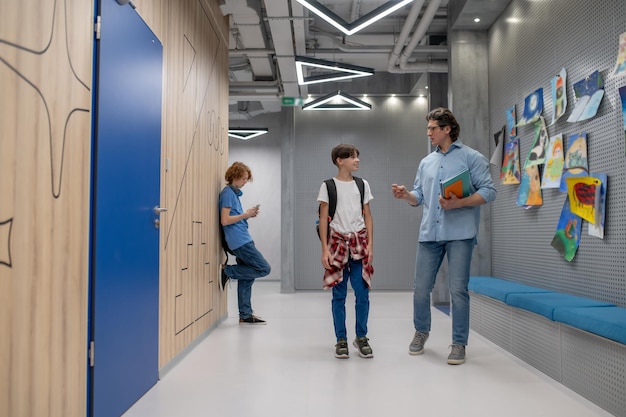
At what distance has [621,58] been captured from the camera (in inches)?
116

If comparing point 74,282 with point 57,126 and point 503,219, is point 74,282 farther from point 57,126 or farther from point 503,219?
point 503,219

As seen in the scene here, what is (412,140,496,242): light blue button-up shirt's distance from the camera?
3.45 m

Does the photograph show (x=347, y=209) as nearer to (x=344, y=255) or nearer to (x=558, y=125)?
(x=344, y=255)

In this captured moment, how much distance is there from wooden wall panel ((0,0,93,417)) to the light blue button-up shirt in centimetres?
235

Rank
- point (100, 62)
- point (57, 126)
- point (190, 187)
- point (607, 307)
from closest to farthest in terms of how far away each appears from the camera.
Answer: point (57, 126) < point (100, 62) < point (607, 307) < point (190, 187)

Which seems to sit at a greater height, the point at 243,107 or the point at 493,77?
the point at 243,107

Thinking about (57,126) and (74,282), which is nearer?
(57,126)

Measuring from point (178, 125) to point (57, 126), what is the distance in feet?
5.45

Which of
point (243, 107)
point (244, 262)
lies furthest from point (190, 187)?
point (243, 107)

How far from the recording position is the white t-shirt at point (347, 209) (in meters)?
3.59

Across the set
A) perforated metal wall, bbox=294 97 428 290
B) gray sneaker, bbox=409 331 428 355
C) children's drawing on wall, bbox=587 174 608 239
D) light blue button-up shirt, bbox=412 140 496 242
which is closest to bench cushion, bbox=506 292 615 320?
children's drawing on wall, bbox=587 174 608 239

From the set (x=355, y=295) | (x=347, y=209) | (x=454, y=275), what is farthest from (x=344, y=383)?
(x=347, y=209)

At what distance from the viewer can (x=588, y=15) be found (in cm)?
337

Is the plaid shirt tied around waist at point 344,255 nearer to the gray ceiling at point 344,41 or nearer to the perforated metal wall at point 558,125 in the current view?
the perforated metal wall at point 558,125
